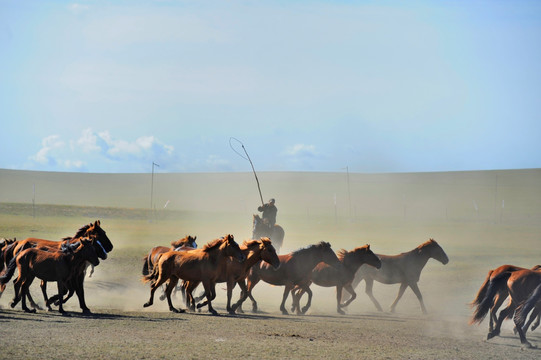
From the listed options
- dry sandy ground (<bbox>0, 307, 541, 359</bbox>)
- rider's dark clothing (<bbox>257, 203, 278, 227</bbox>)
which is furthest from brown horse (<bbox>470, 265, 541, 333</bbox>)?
rider's dark clothing (<bbox>257, 203, 278, 227</bbox>)

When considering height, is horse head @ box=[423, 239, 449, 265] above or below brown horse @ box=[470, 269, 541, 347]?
above

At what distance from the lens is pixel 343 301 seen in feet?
73.6

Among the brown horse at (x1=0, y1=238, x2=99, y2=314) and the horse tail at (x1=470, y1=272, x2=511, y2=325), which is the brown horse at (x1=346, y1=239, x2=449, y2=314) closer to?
the horse tail at (x1=470, y1=272, x2=511, y2=325)

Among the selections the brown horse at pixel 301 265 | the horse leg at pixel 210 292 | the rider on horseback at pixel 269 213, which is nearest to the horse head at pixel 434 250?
the brown horse at pixel 301 265

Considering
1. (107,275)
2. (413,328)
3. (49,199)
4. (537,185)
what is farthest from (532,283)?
(537,185)

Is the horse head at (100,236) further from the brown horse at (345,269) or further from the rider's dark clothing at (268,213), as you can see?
the rider's dark clothing at (268,213)

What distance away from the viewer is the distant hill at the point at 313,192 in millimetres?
77125

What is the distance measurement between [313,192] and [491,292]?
87.8 meters

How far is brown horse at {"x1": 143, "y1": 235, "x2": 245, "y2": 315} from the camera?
17922mm

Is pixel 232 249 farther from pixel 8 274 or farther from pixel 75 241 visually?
pixel 8 274

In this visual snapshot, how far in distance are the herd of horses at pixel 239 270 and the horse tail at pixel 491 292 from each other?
2cm

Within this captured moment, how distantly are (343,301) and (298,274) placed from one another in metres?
3.06

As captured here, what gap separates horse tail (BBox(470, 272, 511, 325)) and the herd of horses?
21mm

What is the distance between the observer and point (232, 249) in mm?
17875
